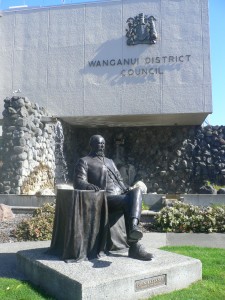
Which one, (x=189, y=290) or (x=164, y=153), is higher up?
(x=164, y=153)

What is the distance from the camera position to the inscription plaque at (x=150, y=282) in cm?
381

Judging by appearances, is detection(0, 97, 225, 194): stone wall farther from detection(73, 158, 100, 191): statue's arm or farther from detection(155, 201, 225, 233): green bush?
detection(73, 158, 100, 191): statue's arm

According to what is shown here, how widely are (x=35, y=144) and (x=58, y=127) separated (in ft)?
7.51

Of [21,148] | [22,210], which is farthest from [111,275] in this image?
[21,148]

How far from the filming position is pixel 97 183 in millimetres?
4883

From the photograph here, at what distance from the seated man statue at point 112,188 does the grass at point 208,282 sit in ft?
1.84

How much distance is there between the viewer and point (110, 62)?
15.0 meters

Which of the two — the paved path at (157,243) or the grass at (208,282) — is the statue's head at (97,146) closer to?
the paved path at (157,243)

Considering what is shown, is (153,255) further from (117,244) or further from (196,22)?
(196,22)

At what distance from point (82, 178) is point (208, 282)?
202cm

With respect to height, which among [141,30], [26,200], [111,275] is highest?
[141,30]

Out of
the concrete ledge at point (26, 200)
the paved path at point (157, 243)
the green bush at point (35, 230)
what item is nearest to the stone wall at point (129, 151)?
the concrete ledge at point (26, 200)

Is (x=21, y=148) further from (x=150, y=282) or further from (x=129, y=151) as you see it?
(x=150, y=282)

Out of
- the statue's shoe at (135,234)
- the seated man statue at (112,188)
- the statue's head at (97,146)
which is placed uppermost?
the statue's head at (97,146)
